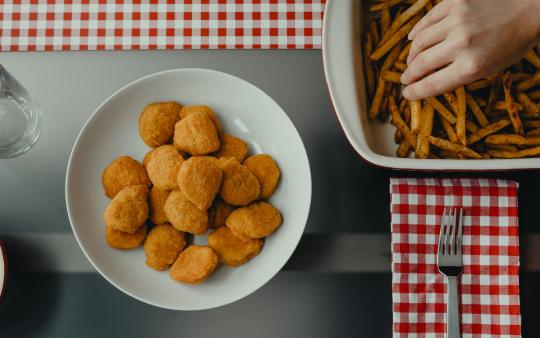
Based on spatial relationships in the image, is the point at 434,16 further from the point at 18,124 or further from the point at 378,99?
the point at 18,124

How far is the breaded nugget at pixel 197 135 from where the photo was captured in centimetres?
106

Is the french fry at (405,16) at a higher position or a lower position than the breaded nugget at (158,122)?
higher

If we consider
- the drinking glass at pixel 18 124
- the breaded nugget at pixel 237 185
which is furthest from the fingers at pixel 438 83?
the drinking glass at pixel 18 124

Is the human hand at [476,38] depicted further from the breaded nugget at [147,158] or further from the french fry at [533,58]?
the breaded nugget at [147,158]

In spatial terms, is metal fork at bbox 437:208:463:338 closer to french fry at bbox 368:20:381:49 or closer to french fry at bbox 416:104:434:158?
french fry at bbox 416:104:434:158

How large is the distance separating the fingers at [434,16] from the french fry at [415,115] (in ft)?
0.39

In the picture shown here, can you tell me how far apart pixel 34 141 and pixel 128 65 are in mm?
246

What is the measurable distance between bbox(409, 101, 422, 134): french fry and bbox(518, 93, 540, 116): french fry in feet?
0.62

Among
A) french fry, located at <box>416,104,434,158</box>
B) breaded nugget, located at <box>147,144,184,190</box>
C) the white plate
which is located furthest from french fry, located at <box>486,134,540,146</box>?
breaded nugget, located at <box>147,144,184,190</box>

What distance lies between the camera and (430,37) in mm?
965

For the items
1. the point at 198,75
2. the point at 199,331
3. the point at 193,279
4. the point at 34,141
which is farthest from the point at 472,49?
the point at 34,141

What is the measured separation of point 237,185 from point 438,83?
38 centimetres

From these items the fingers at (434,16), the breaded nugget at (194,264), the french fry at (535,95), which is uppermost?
the fingers at (434,16)

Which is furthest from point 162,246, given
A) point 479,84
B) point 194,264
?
point 479,84
